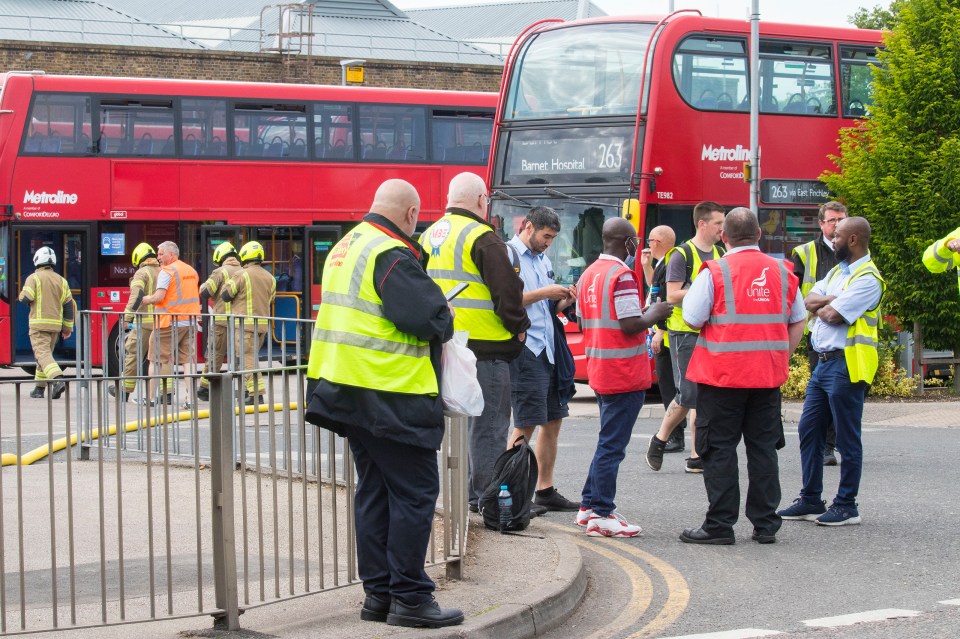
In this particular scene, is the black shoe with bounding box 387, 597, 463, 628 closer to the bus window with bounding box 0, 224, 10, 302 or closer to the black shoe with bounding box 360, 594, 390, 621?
Result: the black shoe with bounding box 360, 594, 390, 621

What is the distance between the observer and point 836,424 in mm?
8383

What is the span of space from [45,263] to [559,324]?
976 centimetres

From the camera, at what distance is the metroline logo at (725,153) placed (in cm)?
1716

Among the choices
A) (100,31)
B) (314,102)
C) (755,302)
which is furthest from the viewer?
(100,31)

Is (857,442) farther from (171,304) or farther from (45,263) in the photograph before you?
(45,263)

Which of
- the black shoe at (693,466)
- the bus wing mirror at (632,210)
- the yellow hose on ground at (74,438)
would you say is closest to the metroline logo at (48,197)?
the bus wing mirror at (632,210)

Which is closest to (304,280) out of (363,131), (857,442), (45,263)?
(363,131)

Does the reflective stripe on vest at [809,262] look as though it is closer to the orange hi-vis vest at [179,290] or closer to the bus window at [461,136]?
the orange hi-vis vest at [179,290]

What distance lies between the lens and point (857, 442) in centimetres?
827

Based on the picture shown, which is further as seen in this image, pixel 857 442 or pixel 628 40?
pixel 628 40

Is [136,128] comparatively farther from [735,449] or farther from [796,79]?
[735,449]

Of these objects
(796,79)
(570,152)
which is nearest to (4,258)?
(570,152)

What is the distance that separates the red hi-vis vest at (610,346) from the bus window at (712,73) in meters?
9.17

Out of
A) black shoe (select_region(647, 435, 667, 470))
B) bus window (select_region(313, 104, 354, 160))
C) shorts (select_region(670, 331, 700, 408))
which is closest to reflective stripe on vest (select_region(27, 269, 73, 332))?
bus window (select_region(313, 104, 354, 160))
